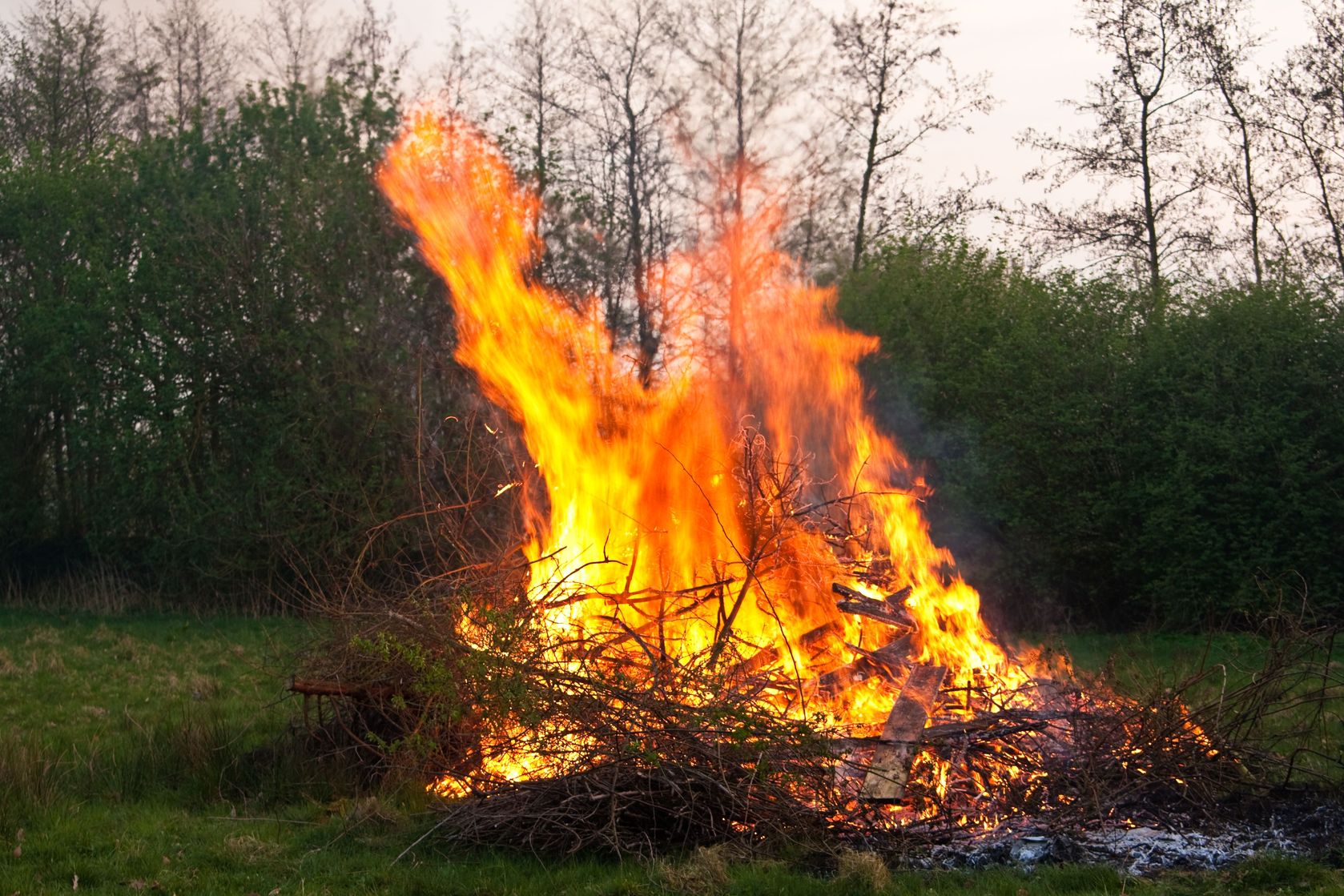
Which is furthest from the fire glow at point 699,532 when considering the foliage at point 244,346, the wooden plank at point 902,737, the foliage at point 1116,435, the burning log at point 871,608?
the foliage at point 244,346

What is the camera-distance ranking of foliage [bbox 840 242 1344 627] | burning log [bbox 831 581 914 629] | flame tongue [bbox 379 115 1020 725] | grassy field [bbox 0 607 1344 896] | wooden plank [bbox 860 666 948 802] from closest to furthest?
grassy field [bbox 0 607 1344 896], wooden plank [bbox 860 666 948 802], flame tongue [bbox 379 115 1020 725], burning log [bbox 831 581 914 629], foliage [bbox 840 242 1344 627]

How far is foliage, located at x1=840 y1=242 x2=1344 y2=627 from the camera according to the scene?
14.0 m

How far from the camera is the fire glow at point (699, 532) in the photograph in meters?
7.38

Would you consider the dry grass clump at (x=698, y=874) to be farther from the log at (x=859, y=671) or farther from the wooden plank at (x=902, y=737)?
the log at (x=859, y=671)

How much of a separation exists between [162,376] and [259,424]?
2.04m

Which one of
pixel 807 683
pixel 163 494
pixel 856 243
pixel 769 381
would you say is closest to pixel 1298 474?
pixel 769 381

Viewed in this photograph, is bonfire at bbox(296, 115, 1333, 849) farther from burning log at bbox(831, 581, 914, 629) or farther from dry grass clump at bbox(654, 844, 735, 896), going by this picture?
dry grass clump at bbox(654, 844, 735, 896)

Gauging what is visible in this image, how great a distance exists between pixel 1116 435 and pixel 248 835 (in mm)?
12119

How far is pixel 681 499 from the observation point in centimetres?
851

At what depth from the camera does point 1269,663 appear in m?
6.91

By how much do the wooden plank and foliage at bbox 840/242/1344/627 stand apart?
23.4 ft

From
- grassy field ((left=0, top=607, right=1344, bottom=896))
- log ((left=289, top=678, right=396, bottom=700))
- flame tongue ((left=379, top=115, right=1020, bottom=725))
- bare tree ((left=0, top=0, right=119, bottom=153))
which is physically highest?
bare tree ((left=0, top=0, right=119, bottom=153))

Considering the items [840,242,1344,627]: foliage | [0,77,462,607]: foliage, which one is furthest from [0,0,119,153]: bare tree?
[840,242,1344,627]: foliage

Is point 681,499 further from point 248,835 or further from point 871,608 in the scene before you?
point 248,835
